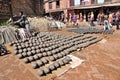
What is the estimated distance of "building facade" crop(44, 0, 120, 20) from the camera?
737 inches

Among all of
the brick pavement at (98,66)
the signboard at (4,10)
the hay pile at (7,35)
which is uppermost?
the signboard at (4,10)

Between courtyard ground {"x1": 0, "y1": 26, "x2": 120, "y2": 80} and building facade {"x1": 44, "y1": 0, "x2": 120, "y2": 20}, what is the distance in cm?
1380

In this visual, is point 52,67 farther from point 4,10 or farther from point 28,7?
point 28,7

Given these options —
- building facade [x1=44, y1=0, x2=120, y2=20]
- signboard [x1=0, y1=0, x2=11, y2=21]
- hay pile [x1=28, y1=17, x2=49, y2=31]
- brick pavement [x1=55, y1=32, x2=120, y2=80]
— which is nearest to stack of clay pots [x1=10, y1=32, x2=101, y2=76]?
→ brick pavement [x1=55, y1=32, x2=120, y2=80]

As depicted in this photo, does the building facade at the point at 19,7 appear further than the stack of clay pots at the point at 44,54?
Yes

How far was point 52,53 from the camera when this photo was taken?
5.55m

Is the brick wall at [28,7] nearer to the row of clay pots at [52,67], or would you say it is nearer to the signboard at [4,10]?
the signboard at [4,10]

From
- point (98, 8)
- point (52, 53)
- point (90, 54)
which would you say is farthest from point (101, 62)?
point (98, 8)

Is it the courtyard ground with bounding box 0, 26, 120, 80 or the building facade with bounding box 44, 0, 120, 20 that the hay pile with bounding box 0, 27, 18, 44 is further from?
the building facade with bounding box 44, 0, 120, 20

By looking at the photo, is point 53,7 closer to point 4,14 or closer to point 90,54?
point 4,14

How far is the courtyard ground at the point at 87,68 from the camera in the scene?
4.05m

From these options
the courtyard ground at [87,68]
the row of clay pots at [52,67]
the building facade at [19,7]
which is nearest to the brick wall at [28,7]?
the building facade at [19,7]

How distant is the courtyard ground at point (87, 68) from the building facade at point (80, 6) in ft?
45.3

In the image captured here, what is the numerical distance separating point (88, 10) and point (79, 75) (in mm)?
18421
